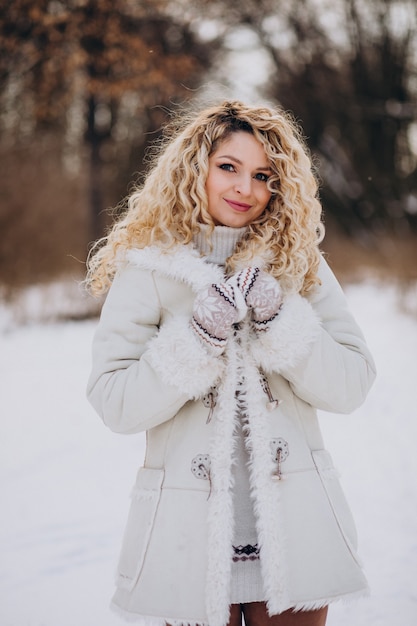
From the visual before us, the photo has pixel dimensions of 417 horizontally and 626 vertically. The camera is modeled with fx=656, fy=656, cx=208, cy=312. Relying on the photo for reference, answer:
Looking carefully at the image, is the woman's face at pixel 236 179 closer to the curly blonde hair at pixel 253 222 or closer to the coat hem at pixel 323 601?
the curly blonde hair at pixel 253 222

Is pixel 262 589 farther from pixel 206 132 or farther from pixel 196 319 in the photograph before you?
pixel 206 132

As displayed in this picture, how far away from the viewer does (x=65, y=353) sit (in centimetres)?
798

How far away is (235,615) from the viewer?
5.84 feet

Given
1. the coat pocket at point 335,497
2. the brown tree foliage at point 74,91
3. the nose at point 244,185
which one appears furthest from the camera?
the brown tree foliage at point 74,91

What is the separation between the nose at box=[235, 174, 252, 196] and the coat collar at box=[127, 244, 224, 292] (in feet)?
0.71

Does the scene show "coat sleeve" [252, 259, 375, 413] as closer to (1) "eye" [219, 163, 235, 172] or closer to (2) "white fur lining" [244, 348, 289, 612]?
(2) "white fur lining" [244, 348, 289, 612]

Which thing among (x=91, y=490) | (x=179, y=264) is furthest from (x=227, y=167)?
(x=91, y=490)

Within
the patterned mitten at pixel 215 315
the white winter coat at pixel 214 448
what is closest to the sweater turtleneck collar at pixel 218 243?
the white winter coat at pixel 214 448

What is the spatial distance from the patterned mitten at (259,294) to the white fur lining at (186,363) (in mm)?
159

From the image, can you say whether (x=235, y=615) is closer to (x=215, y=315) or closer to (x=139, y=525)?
(x=139, y=525)

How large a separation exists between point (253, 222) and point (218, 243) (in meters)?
0.13

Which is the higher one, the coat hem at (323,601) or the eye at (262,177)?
the eye at (262,177)

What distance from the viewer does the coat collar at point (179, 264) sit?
1.81 m

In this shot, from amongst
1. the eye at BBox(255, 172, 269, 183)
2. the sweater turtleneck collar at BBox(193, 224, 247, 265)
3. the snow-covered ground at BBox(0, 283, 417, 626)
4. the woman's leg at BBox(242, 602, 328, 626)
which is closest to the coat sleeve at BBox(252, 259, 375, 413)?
the sweater turtleneck collar at BBox(193, 224, 247, 265)
